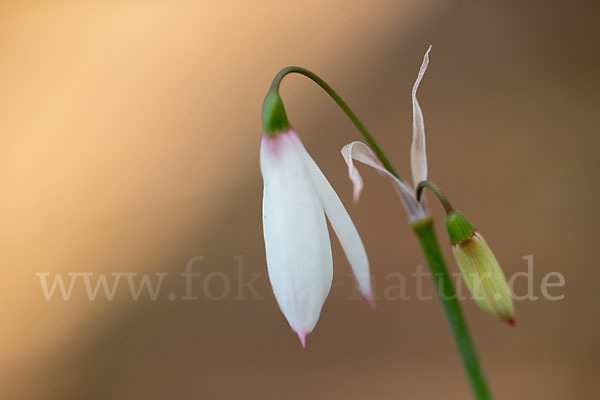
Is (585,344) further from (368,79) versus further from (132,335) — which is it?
(132,335)

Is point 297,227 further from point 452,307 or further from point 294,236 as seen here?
point 452,307

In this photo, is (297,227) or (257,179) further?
(257,179)

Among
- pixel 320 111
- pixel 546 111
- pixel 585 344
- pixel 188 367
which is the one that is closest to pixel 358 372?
pixel 188 367

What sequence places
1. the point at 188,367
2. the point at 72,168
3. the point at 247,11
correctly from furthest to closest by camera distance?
the point at 247,11
the point at 72,168
the point at 188,367

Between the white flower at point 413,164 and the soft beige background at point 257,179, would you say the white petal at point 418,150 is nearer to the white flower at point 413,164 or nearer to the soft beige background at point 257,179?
the white flower at point 413,164

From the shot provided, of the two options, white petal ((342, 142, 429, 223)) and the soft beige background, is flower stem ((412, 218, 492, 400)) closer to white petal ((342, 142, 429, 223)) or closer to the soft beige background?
white petal ((342, 142, 429, 223))

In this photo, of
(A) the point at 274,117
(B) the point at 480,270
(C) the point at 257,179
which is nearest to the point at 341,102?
(A) the point at 274,117

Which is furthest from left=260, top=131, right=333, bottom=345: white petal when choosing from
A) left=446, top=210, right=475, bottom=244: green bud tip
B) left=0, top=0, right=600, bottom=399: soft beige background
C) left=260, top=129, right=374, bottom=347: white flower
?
left=0, top=0, right=600, bottom=399: soft beige background
